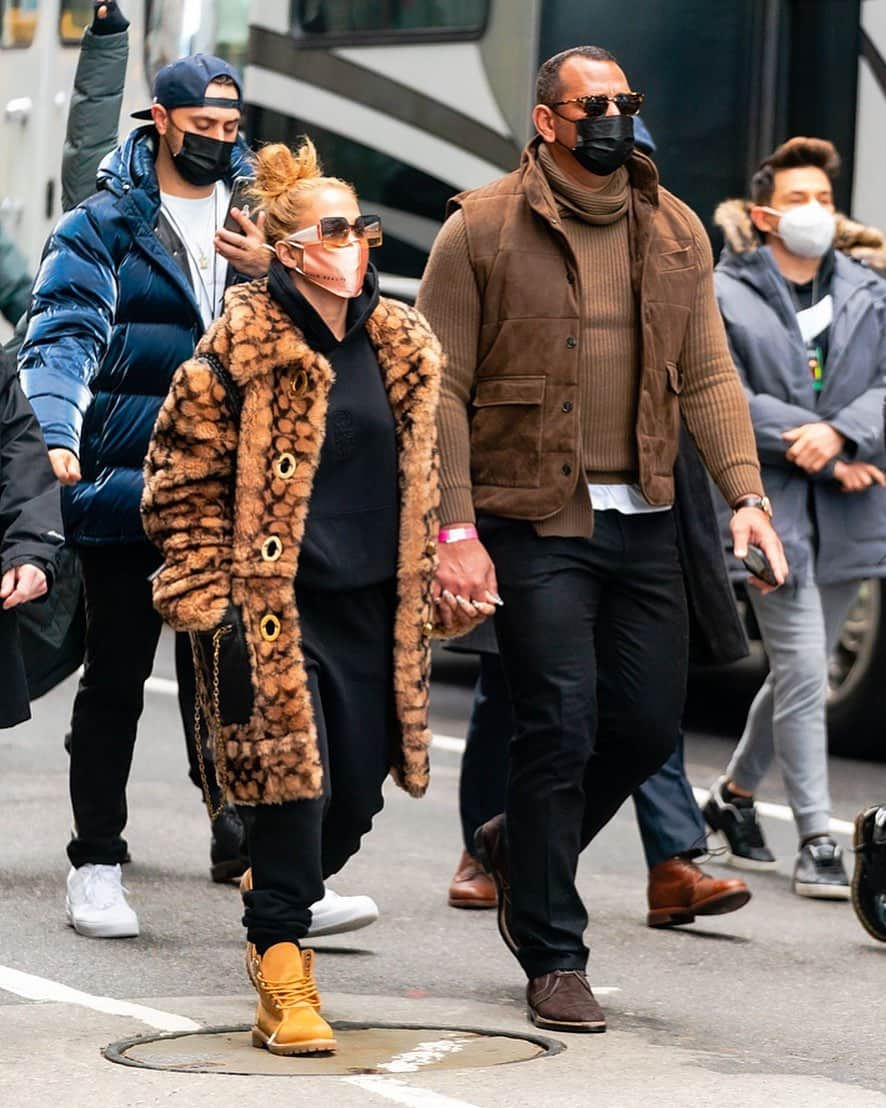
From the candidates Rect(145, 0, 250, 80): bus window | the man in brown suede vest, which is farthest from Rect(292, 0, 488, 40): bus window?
the man in brown suede vest

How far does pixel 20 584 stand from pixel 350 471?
0.68 metres

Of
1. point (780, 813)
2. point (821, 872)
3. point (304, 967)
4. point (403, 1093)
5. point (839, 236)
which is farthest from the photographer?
point (780, 813)

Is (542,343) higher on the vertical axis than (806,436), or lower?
higher

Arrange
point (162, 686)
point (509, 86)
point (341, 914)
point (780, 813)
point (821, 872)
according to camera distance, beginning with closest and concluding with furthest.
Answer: point (341, 914) → point (821, 872) → point (780, 813) → point (509, 86) → point (162, 686)

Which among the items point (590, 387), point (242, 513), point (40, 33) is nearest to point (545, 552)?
point (590, 387)

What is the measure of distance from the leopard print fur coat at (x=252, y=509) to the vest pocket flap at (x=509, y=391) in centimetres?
63

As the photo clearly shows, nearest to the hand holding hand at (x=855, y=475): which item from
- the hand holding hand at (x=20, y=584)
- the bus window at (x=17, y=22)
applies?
the hand holding hand at (x=20, y=584)

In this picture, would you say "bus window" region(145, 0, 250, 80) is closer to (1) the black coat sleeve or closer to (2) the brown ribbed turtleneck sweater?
(2) the brown ribbed turtleneck sweater

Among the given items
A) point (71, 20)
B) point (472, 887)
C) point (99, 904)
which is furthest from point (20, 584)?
point (71, 20)

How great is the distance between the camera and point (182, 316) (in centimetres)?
680

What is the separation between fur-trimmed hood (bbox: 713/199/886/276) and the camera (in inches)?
321

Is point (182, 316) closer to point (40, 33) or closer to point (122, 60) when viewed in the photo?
point (122, 60)

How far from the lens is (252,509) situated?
5.49m

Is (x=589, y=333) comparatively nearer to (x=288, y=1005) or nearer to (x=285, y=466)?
(x=285, y=466)
